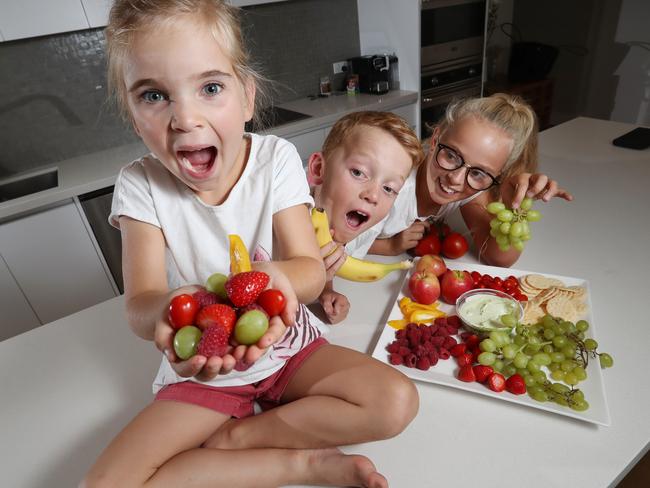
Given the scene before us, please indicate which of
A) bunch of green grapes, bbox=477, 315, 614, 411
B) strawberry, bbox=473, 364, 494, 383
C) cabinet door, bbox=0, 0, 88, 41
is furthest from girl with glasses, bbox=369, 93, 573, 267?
cabinet door, bbox=0, 0, 88, 41

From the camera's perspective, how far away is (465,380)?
2.59 ft

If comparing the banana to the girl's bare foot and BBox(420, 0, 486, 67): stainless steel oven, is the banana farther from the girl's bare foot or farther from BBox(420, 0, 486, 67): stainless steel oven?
BBox(420, 0, 486, 67): stainless steel oven

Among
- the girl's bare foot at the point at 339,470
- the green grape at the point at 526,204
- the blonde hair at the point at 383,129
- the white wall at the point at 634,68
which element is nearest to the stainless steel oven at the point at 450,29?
the white wall at the point at 634,68

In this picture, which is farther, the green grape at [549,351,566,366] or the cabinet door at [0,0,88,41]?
the cabinet door at [0,0,88,41]

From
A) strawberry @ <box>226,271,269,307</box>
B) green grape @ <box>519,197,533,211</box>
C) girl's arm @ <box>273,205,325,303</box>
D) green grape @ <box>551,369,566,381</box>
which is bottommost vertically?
green grape @ <box>551,369,566,381</box>

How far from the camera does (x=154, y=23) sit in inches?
24.5

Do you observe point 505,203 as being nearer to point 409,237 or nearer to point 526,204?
point 526,204

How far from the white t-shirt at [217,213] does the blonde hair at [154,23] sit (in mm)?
142

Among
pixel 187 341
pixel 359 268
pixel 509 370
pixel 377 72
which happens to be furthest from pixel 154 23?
pixel 377 72

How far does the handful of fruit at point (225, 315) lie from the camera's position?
536mm

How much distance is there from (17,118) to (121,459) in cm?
211

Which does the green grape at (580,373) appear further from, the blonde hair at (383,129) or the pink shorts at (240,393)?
the blonde hair at (383,129)

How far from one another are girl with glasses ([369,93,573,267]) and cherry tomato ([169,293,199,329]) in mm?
799

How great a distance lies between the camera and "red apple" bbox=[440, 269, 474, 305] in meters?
1.01
